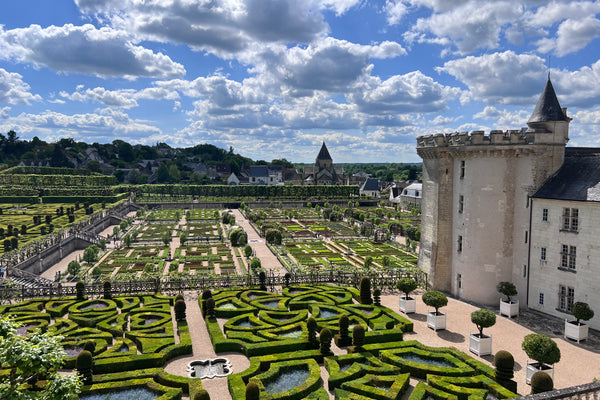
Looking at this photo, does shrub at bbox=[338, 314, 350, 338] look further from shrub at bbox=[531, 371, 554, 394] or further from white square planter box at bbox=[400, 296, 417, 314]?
shrub at bbox=[531, 371, 554, 394]

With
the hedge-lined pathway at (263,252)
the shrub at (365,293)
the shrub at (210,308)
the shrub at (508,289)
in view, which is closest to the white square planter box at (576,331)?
the shrub at (508,289)

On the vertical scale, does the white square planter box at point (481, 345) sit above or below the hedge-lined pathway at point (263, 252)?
above

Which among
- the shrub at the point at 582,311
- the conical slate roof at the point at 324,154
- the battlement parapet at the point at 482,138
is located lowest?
the shrub at the point at 582,311

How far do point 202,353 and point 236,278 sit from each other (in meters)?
12.7

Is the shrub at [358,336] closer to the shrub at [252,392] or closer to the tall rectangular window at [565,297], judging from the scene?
the shrub at [252,392]

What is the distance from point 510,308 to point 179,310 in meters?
22.0

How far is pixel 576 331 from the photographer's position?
24391 mm

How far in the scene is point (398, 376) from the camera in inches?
758

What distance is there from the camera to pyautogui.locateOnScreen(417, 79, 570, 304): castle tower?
98.1ft

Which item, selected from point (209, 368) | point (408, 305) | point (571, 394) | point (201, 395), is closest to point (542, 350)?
point (571, 394)

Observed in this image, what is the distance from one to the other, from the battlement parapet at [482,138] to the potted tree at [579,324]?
11.7 m

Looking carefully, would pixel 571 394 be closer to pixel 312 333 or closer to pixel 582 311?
pixel 312 333

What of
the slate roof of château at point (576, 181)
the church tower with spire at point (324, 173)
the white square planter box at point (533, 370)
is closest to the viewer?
the white square planter box at point (533, 370)

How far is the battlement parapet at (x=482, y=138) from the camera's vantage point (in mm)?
30125
